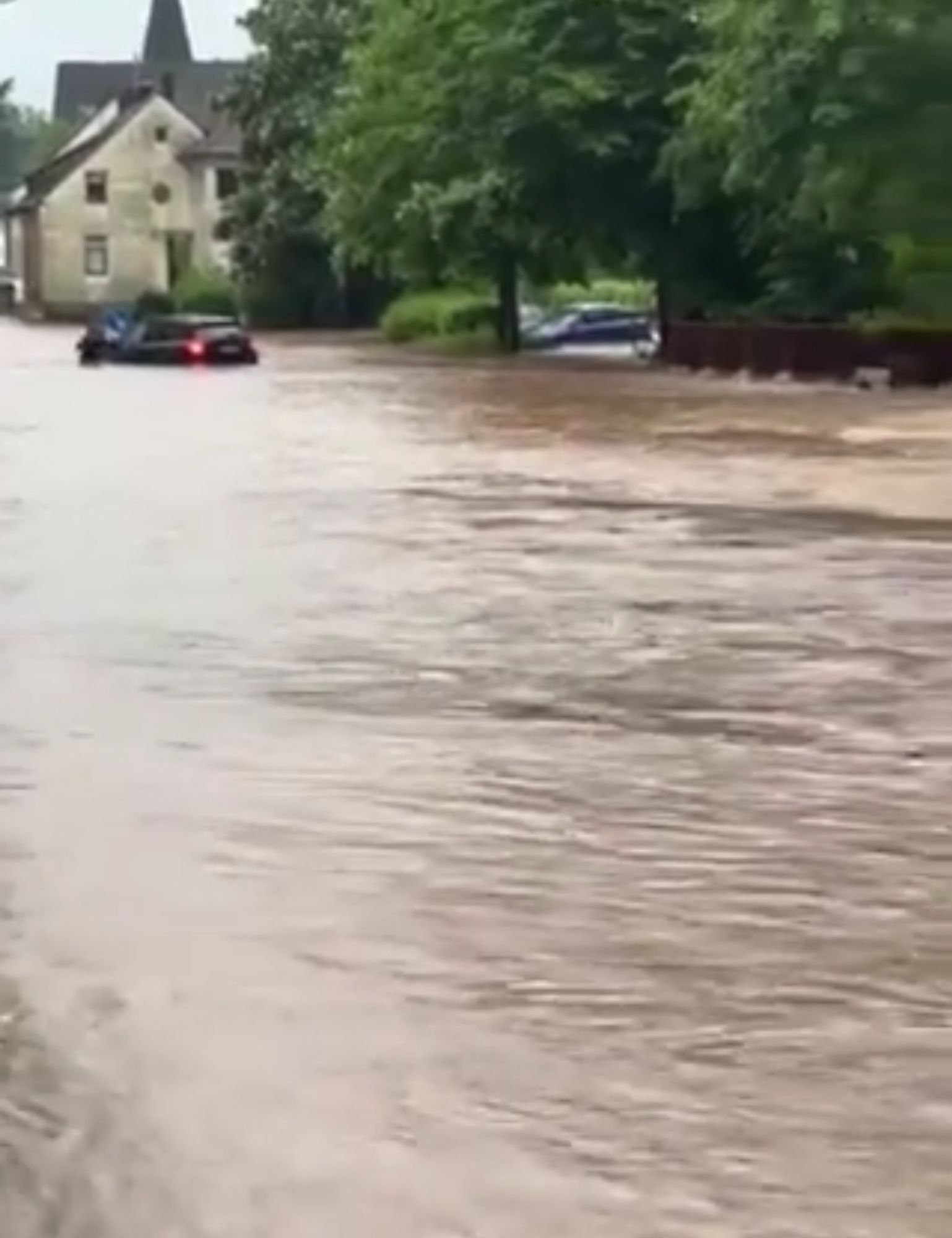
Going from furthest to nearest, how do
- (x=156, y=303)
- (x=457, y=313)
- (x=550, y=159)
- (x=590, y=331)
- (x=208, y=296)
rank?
(x=156, y=303) → (x=208, y=296) → (x=457, y=313) → (x=590, y=331) → (x=550, y=159)

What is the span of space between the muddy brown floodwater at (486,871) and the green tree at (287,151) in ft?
236

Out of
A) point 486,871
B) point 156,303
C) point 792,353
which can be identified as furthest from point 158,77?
point 486,871

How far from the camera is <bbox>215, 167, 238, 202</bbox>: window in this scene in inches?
5031

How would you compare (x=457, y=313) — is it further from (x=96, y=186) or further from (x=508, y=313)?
(x=96, y=186)

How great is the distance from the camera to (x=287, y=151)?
99438 mm

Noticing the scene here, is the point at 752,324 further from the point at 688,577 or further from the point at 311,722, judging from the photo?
the point at 311,722

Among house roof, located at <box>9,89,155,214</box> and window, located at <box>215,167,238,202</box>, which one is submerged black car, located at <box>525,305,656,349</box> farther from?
house roof, located at <box>9,89,155,214</box>

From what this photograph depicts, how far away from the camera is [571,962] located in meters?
9.97

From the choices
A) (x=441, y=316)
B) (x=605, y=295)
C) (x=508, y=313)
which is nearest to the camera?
(x=508, y=313)

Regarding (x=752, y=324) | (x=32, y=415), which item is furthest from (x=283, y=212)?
(x=32, y=415)

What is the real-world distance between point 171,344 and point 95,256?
224ft

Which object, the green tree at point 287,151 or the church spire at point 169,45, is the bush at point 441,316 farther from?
the church spire at point 169,45

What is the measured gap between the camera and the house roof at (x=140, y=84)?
14475cm

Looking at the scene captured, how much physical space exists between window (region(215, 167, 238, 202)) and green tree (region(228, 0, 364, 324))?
75.1 ft
